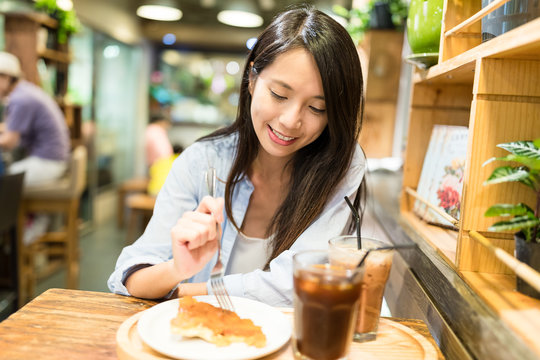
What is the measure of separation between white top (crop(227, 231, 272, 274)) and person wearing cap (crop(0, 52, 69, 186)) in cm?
289

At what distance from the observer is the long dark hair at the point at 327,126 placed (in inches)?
47.8

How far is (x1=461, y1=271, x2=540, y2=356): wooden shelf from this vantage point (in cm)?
A: 68

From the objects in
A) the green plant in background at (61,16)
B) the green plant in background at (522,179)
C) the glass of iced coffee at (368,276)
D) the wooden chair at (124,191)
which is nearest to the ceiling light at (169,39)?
the wooden chair at (124,191)

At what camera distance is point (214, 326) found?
0.81m

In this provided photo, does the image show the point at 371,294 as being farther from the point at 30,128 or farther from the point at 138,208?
the point at 138,208

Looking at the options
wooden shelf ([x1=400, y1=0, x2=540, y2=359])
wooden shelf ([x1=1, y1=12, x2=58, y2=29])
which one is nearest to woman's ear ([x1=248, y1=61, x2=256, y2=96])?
wooden shelf ([x1=400, y1=0, x2=540, y2=359])

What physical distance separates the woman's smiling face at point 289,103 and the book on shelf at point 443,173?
36 cm

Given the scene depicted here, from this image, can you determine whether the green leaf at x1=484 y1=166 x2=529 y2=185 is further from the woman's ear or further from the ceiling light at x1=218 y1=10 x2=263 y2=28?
the ceiling light at x1=218 y1=10 x2=263 y2=28

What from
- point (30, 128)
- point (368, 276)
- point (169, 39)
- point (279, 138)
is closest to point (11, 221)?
point (30, 128)

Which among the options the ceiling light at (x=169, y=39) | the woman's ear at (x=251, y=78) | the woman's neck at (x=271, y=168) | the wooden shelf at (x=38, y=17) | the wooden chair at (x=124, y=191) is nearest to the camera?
the woman's ear at (x=251, y=78)

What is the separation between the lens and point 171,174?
1.42 metres

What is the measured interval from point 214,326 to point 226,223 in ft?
2.22

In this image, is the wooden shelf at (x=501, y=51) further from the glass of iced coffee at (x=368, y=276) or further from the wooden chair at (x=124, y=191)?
the wooden chair at (x=124, y=191)

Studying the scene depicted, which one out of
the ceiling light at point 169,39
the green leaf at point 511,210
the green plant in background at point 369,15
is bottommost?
the green leaf at point 511,210
